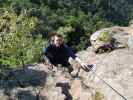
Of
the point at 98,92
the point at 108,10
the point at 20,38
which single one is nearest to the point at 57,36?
the point at 98,92

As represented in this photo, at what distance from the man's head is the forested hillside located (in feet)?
4.24

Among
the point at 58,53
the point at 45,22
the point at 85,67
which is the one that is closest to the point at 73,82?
the point at 85,67

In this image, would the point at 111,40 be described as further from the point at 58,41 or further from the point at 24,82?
the point at 24,82

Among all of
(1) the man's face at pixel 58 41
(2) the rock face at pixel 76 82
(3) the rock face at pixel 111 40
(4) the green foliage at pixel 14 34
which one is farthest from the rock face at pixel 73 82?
(4) the green foliage at pixel 14 34

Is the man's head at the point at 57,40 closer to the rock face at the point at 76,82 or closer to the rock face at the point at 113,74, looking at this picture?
the rock face at the point at 76,82

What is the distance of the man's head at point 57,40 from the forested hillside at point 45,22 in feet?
4.24

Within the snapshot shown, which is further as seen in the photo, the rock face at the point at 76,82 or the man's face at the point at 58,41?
the man's face at the point at 58,41

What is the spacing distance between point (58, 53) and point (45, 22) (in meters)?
27.9

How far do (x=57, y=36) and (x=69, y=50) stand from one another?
0.49 m

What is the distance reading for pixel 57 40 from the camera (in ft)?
26.8

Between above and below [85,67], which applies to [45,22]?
below

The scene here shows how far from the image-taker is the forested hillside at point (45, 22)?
1179 cm

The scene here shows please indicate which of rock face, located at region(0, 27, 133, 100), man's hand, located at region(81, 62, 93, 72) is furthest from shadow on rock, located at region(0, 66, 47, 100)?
man's hand, located at region(81, 62, 93, 72)

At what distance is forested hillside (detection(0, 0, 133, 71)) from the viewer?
464 inches
